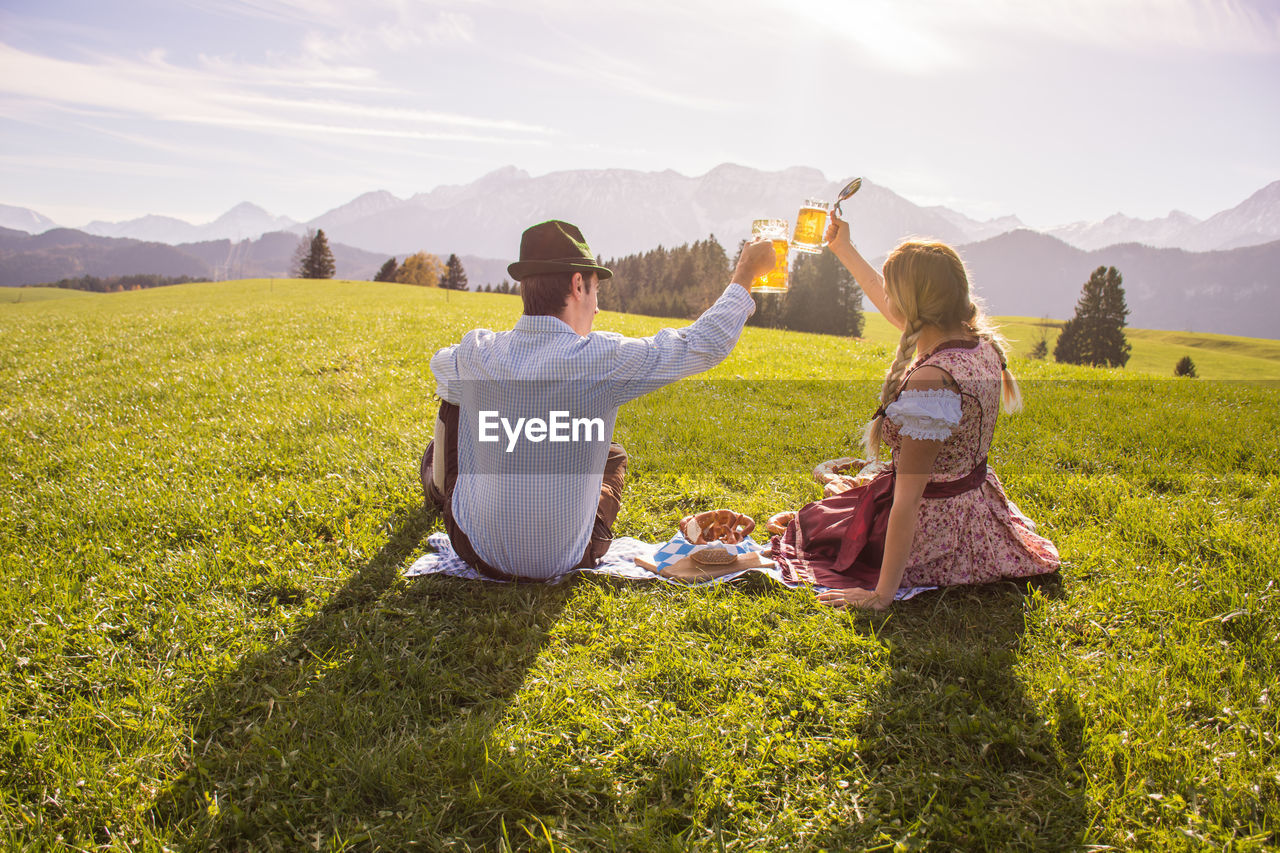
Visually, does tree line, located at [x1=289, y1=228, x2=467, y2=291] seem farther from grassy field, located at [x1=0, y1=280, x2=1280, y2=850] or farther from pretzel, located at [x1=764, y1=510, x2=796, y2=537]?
pretzel, located at [x1=764, y1=510, x2=796, y2=537]

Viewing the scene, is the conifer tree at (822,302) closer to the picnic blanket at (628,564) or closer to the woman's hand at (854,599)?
the picnic blanket at (628,564)

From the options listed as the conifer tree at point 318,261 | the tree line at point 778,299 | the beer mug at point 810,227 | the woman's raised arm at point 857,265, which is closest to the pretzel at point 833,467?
the woman's raised arm at point 857,265

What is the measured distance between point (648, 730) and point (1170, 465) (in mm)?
6730

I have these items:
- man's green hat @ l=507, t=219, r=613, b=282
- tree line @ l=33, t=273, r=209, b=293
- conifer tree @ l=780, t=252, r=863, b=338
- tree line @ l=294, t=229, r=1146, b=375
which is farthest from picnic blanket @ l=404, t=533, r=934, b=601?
tree line @ l=33, t=273, r=209, b=293

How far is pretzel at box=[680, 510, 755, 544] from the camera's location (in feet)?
16.1

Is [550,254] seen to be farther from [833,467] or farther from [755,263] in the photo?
[833,467]

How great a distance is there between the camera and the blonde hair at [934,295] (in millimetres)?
3893

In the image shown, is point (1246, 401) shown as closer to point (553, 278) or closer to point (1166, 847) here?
point (1166, 847)

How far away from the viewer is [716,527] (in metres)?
5.01

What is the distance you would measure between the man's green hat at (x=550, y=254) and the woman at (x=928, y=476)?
2066 mm

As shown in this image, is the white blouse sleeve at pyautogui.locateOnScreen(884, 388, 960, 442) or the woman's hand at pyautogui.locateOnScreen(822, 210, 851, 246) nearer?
the white blouse sleeve at pyautogui.locateOnScreen(884, 388, 960, 442)

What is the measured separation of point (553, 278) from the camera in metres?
3.62

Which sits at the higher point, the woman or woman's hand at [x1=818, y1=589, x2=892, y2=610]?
the woman

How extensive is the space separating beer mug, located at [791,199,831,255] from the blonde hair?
0.56 m
